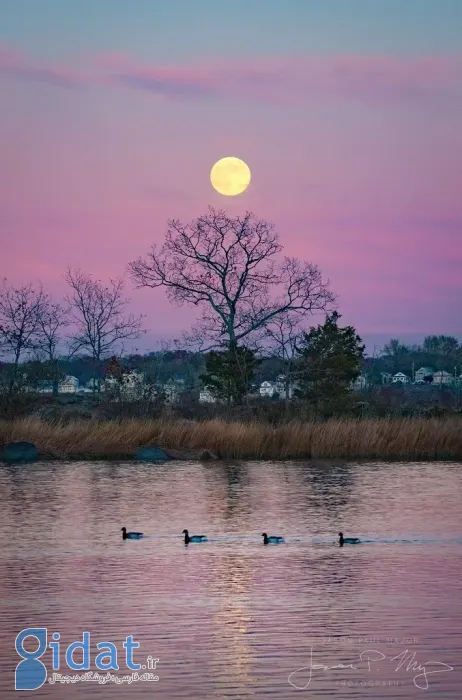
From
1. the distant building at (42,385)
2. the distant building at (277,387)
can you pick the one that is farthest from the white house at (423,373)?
the distant building at (42,385)

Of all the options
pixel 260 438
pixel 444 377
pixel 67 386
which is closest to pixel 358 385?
pixel 67 386

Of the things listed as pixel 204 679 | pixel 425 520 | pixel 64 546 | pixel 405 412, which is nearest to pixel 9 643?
pixel 204 679

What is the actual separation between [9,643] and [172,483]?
19.0m

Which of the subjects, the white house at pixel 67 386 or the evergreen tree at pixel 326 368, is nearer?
the evergreen tree at pixel 326 368

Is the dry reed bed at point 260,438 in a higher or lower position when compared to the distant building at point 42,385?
lower

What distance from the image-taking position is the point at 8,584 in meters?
17.6

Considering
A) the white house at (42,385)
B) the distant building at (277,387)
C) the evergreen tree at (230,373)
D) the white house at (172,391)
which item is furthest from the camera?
the distant building at (277,387)

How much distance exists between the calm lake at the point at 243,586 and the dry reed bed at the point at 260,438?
25.4 ft

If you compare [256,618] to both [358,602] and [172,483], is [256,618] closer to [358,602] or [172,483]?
[358,602]

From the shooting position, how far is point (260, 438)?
4006 cm
